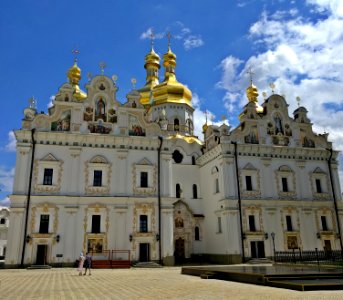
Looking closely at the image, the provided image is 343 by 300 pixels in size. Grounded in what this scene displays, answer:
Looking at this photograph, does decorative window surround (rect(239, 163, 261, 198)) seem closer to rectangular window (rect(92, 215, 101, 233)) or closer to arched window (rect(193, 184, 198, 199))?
arched window (rect(193, 184, 198, 199))

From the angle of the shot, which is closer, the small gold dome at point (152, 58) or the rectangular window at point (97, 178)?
the rectangular window at point (97, 178)

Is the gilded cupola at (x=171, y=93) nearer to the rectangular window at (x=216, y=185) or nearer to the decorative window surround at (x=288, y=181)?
the rectangular window at (x=216, y=185)

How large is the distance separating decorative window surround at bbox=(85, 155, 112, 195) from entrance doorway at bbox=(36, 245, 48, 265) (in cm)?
515

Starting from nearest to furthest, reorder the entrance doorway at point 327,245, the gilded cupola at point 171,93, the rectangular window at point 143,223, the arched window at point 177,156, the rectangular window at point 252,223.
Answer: the rectangular window at point 143,223 < the rectangular window at point 252,223 < the entrance doorway at point 327,245 < the arched window at point 177,156 < the gilded cupola at point 171,93

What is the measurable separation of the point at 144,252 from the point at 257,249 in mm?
9837

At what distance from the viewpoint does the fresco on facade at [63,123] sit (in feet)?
95.3

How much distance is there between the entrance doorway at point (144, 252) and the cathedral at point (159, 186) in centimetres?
8

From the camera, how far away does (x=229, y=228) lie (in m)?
30.6

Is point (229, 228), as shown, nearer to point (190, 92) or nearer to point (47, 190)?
point (47, 190)

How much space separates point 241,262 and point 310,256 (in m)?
5.47

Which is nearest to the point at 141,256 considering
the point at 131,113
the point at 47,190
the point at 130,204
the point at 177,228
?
the point at 130,204

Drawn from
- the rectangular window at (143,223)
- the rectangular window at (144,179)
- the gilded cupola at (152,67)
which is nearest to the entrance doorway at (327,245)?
the rectangular window at (143,223)

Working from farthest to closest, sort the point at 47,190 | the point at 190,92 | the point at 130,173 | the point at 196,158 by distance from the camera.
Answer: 1. the point at 190,92
2. the point at 196,158
3. the point at 130,173
4. the point at 47,190

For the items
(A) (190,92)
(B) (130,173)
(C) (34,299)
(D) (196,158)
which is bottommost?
(C) (34,299)
